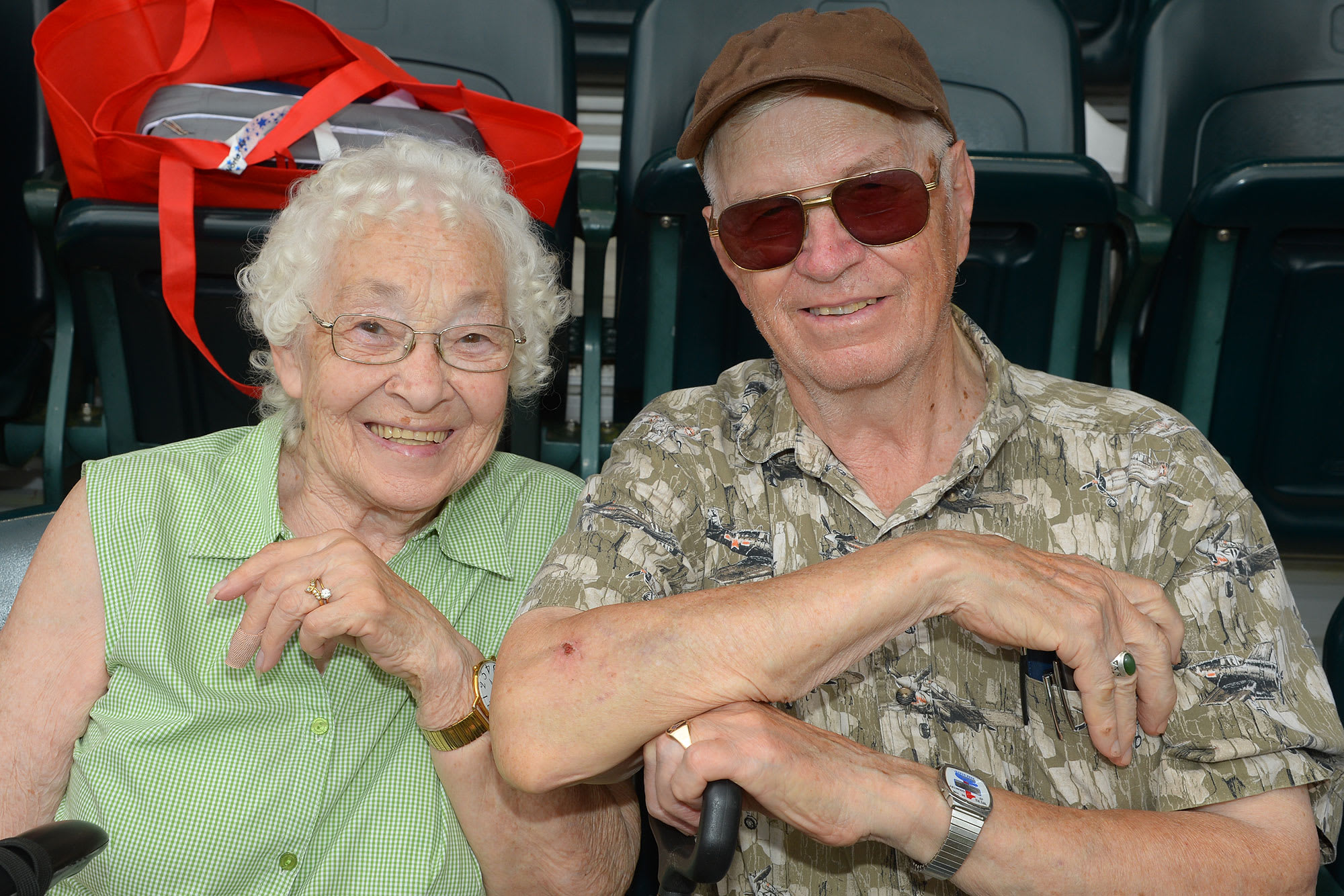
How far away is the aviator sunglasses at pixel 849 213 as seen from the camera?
1.50 meters

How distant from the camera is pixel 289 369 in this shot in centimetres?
171

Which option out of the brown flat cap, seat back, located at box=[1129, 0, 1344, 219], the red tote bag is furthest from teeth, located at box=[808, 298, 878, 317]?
seat back, located at box=[1129, 0, 1344, 219]

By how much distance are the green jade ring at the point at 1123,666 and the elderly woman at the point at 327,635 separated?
0.70 m

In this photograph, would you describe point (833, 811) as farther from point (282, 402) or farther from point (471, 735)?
point (282, 402)

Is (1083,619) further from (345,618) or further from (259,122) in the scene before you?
(259,122)

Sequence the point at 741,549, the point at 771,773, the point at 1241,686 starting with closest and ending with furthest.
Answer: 1. the point at 771,773
2. the point at 1241,686
3. the point at 741,549

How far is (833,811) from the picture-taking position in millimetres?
1247

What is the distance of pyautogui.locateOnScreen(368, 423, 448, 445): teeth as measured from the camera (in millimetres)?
1636

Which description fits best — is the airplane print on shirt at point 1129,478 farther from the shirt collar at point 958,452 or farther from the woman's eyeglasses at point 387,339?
the woman's eyeglasses at point 387,339

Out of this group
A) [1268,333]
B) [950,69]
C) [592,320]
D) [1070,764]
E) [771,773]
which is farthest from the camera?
[950,69]

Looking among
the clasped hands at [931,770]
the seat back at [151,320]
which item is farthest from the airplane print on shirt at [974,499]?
the seat back at [151,320]

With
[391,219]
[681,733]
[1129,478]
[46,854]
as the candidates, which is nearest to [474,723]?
[681,733]

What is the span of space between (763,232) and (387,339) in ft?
1.80

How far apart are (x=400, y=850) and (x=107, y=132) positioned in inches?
50.7
